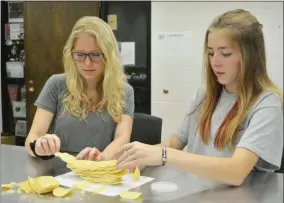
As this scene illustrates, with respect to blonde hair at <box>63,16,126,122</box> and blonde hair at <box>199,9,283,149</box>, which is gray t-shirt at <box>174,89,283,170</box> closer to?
blonde hair at <box>199,9,283,149</box>

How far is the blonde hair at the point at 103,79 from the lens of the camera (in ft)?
2.73

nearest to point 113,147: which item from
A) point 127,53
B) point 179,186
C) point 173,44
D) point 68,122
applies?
point 68,122

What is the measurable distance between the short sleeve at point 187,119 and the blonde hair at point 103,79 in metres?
0.17

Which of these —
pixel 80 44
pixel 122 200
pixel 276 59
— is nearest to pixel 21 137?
pixel 80 44

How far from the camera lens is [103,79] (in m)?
0.88

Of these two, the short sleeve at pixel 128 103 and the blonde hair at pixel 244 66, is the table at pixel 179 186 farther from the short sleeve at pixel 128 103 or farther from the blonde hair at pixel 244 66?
the short sleeve at pixel 128 103

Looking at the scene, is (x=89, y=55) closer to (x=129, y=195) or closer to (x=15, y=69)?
(x=15, y=69)

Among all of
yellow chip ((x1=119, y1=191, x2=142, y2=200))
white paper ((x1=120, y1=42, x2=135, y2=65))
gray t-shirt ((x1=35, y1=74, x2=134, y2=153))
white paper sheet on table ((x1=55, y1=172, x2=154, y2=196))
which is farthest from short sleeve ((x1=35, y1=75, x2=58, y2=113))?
white paper ((x1=120, y1=42, x2=135, y2=65))

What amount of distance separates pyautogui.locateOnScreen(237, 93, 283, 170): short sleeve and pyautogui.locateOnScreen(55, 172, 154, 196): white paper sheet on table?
0.20 m

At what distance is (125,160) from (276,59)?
1422mm

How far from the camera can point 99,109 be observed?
0.90 meters

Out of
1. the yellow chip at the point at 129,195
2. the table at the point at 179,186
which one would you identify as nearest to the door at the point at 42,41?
the table at the point at 179,186

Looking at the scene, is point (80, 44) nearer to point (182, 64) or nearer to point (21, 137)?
point (21, 137)

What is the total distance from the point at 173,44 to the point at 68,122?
885mm
